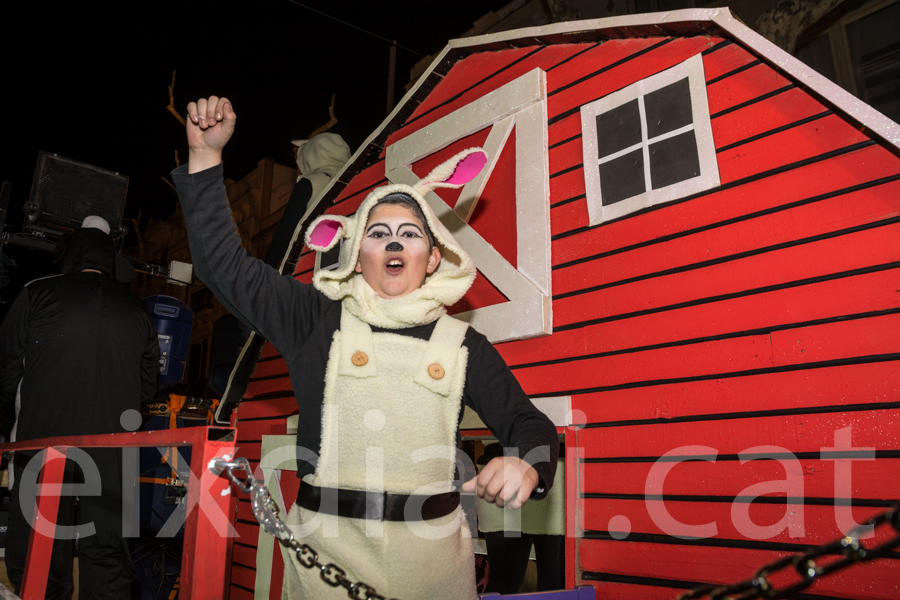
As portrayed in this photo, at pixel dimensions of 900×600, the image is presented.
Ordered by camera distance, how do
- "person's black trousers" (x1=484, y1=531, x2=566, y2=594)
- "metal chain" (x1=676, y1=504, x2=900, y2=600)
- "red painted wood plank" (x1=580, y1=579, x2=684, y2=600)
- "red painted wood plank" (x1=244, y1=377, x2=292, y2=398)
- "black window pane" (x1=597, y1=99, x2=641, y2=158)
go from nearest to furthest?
"metal chain" (x1=676, y1=504, x2=900, y2=600) < "red painted wood plank" (x1=580, y1=579, x2=684, y2=600) < "black window pane" (x1=597, y1=99, x2=641, y2=158) < "person's black trousers" (x1=484, y1=531, x2=566, y2=594) < "red painted wood plank" (x1=244, y1=377, x2=292, y2=398)

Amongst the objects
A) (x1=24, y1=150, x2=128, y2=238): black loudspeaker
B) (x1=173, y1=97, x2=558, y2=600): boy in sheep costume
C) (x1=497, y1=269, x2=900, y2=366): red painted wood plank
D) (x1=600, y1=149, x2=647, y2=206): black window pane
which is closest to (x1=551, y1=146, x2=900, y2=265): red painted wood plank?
(x1=600, y1=149, x2=647, y2=206): black window pane

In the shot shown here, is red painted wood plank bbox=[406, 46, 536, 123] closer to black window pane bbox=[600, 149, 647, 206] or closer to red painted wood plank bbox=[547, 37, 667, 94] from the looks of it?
red painted wood plank bbox=[547, 37, 667, 94]

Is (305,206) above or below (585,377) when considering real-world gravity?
above

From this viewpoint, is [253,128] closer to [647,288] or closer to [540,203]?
[540,203]

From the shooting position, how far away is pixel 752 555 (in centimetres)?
207

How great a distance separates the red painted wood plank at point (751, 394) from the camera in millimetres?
1941

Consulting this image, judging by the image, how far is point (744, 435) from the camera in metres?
2.18

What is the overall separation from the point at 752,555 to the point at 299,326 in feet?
6.07

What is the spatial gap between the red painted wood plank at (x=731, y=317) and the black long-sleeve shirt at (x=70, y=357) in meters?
2.33

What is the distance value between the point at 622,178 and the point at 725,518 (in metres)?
1.58

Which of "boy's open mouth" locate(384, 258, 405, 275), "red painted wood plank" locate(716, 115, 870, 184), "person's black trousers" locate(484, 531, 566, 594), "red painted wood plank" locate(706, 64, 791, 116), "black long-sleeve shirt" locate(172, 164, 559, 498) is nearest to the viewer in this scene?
"black long-sleeve shirt" locate(172, 164, 559, 498)

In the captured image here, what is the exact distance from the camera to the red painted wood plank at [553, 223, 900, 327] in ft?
6.63

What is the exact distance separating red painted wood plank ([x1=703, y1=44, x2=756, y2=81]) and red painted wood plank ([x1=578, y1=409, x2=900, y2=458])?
1.53 metres

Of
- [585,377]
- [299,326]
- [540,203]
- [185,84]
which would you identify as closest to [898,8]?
[540,203]
